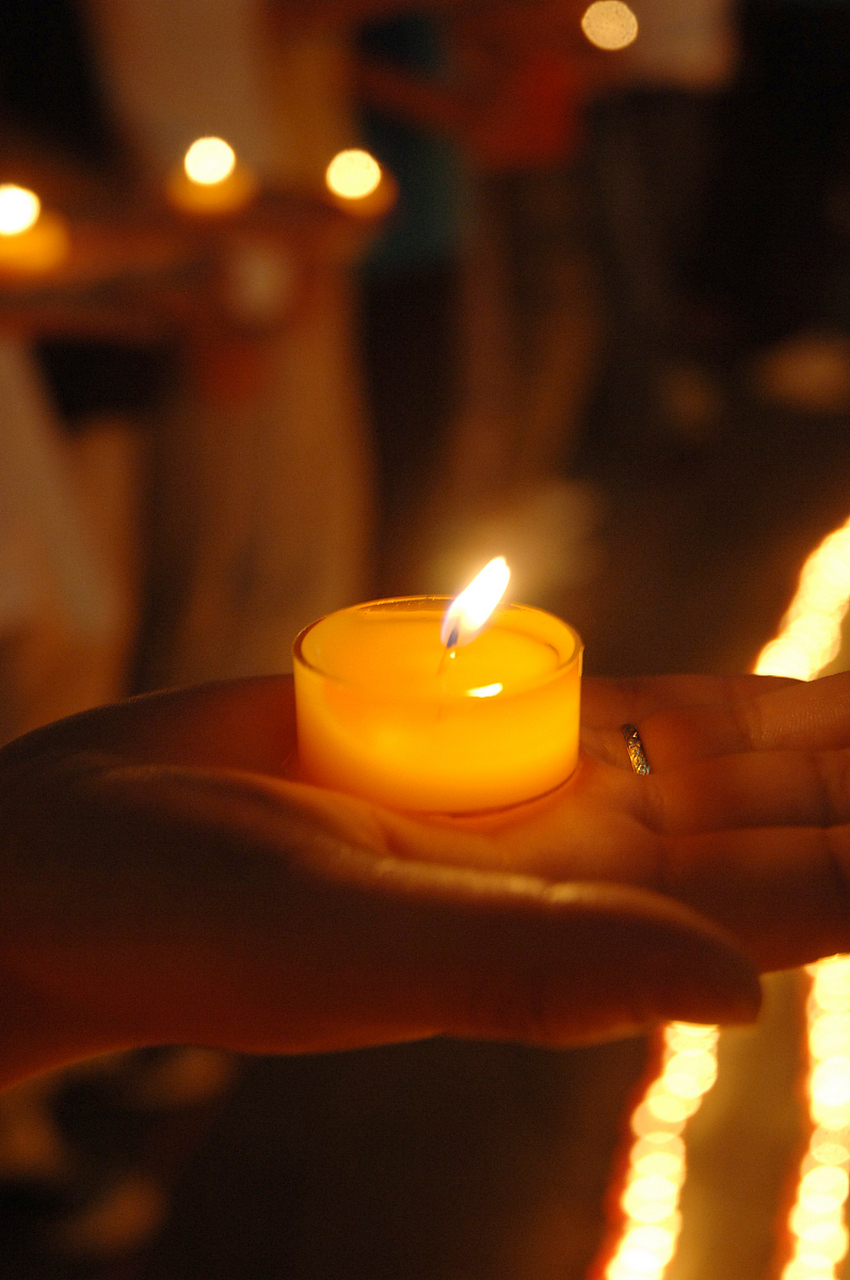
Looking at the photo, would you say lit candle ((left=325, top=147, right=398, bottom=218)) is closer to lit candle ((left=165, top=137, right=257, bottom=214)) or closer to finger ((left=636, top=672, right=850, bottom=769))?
lit candle ((left=165, top=137, right=257, bottom=214))

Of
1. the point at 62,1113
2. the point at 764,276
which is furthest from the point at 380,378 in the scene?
the point at 764,276

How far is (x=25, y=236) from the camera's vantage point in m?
1.05

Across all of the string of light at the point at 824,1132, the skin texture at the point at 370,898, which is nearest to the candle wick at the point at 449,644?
the skin texture at the point at 370,898

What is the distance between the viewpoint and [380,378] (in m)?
2.52

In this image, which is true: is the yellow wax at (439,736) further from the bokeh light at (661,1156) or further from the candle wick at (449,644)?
the bokeh light at (661,1156)

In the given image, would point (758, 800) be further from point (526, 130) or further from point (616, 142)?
point (616, 142)

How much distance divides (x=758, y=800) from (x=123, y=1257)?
38.1 inches

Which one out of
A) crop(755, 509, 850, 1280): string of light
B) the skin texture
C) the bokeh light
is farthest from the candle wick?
the bokeh light

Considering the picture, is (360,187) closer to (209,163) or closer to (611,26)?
(209,163)

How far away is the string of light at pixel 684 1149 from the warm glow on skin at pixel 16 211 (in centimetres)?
112

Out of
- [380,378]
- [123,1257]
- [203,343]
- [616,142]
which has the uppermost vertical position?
[616,142]

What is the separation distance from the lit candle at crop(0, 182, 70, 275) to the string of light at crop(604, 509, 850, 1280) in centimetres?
109

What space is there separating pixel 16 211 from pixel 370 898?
32.8 inches

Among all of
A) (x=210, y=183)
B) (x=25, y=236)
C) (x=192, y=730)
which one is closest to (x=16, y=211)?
(x=25, y=236)
